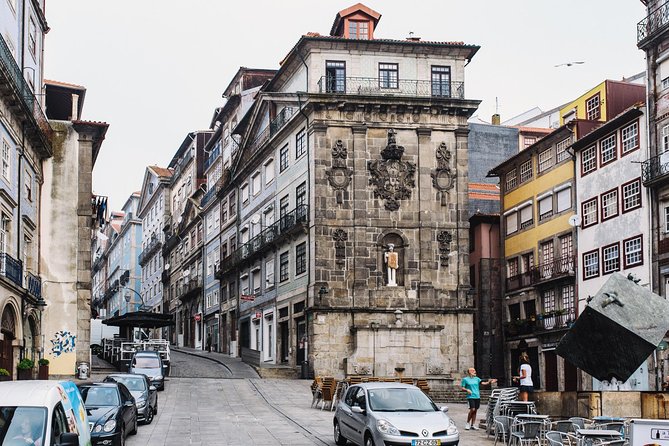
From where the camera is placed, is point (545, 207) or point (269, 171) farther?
point (269, 171)

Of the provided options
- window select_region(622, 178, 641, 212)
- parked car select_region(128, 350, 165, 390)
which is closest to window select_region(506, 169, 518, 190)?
window select_region(622, 178, 641, 212)

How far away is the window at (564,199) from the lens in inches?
1819

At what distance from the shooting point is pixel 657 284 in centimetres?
3806

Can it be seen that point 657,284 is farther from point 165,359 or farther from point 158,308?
point 158,308

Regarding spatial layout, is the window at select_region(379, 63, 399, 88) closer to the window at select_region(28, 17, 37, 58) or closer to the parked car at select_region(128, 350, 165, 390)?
the window at select_region(28, 17, 37, 58)

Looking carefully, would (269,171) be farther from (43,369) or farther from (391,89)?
(43,369)

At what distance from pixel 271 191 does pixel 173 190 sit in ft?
113

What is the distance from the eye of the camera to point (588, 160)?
44562 millimetres

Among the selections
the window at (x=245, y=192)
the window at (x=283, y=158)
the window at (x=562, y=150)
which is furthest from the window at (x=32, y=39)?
the window at (x=562, y=150)

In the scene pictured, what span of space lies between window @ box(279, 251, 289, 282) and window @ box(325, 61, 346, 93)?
9.26m

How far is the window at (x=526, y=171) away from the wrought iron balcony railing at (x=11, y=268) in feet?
88.3

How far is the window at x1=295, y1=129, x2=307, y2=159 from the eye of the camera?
48.6 m

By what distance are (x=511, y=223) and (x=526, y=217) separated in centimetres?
192

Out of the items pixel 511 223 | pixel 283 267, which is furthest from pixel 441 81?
pixel 283 267
